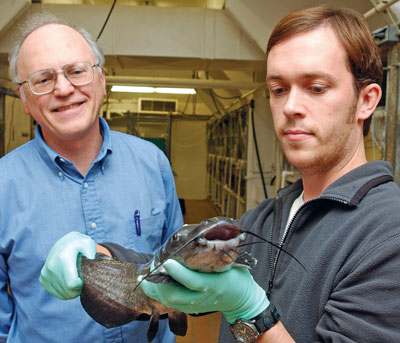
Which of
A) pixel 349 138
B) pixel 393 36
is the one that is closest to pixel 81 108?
pixel 349 138

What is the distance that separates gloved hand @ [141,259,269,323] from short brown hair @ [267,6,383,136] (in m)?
0.59

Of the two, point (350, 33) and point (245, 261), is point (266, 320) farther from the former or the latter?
point (350, 33)

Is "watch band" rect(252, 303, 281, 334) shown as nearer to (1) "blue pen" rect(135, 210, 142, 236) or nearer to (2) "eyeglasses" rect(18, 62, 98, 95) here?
(1) "blue pen" rect(135, 210, 142, 236)

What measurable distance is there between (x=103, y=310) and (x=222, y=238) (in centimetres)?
57

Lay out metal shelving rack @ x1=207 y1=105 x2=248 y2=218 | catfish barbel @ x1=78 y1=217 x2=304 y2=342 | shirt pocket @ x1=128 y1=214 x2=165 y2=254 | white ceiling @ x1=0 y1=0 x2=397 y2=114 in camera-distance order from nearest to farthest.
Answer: catfish barbel @ x1=78 y1=217 x2=304 y2=342, shirt pocket @ x1=128 y1=214 x2=165 y2=254, white ceiling @ x1=0 y1=0 x2=397 y2=114, metal shelving rack @ x1=207 y1=105 x2=248 y2=218

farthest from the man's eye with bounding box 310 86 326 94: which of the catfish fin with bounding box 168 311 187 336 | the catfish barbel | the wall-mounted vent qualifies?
the wall-mounted vent

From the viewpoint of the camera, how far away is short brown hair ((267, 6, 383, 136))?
3.03 feet

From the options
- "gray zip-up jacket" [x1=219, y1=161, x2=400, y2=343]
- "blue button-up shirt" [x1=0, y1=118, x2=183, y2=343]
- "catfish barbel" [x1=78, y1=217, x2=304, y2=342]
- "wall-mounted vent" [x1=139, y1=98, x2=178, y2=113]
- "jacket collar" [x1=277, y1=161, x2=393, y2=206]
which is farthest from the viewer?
"wall-mounted vent" [x1=139, y1=98, x2=178, y2=113]

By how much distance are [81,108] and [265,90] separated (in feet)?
11.8

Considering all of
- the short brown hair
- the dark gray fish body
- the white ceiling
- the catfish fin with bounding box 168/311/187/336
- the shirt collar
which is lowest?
the catfish fin with bounding box 168/311/187/336

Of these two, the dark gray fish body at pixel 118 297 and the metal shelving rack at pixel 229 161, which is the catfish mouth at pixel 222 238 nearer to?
the dark gray fish body at pixel 118 297

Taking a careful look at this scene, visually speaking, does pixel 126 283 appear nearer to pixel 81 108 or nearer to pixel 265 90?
pixel 81 108

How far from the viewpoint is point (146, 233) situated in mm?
1441

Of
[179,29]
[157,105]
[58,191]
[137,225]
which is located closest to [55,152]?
[58,191]
